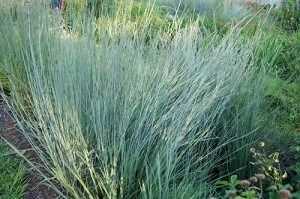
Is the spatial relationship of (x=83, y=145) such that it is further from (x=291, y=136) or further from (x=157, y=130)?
(x=291, y=136)

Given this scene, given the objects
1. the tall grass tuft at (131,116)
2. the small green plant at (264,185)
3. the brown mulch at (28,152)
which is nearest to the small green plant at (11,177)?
the brown mulch at (28,152)

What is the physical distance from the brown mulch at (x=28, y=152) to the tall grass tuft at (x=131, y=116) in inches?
2.7

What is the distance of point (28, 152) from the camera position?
2.41 meters

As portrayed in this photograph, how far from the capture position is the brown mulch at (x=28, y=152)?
6.91 ft

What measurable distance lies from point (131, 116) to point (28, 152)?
683 mm

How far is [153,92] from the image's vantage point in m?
2.39

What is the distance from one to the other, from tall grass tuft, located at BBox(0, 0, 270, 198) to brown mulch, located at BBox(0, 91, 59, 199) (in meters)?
0.07

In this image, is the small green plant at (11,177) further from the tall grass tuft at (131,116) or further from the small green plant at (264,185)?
the small green plant at (264,185)

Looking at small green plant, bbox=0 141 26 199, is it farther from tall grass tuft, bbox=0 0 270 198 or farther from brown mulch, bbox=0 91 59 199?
tall grass tuft, bbox=0 0 270 198

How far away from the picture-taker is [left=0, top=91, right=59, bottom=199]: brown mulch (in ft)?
6.91

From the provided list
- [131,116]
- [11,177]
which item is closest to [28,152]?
[11,177]

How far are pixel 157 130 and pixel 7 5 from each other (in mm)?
2032

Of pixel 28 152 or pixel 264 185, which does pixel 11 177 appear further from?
pixel 264 185

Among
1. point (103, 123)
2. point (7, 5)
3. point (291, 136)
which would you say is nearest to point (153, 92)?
point (103, 123)
